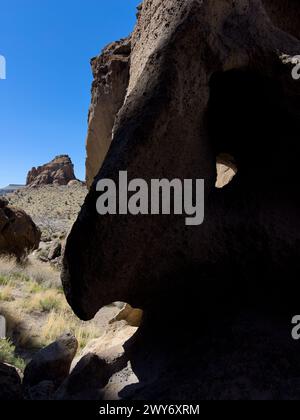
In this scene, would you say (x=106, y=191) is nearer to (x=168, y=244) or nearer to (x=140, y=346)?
(x=168, y=244)

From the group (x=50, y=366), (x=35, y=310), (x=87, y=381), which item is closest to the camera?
(x=87, y=381)

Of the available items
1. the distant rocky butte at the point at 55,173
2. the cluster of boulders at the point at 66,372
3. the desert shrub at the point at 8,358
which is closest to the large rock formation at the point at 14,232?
the desert shrub at the point at 8,358

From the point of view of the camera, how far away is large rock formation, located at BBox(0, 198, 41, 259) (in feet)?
37.4

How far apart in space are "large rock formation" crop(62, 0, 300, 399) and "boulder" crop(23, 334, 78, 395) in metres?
0.87

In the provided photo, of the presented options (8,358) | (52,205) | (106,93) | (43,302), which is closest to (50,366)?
(8,358)

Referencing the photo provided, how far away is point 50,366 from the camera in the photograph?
341 centimetres

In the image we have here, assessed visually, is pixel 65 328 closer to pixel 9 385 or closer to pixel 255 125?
pixel 9 385

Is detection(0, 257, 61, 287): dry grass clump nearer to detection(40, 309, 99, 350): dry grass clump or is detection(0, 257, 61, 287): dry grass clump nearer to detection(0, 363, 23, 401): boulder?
detection(40, 309, 99, 350): dry grass clump

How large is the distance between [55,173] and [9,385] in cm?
6206

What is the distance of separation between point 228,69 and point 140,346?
206 cm

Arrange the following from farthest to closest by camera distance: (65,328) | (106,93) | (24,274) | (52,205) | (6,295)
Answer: (52,205)
(24,274)
(6,295)
(65,328)
(106,93)

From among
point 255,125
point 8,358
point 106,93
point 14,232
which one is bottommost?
point 8,358

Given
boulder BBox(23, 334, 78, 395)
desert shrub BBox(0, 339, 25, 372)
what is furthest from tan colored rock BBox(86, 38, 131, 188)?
desert shrub BBox(0, 339, 25, 372)

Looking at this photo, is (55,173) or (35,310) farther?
(55,173)
